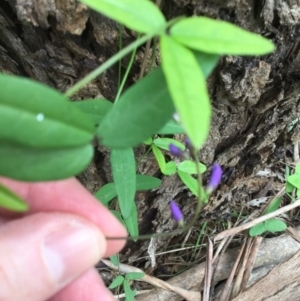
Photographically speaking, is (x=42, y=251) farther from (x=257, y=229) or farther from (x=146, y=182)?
(x=257, y=229)

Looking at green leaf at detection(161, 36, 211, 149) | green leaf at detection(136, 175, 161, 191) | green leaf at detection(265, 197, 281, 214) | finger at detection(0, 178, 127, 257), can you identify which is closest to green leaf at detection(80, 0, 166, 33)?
green leaf at detection(161, 36, 211, 149)

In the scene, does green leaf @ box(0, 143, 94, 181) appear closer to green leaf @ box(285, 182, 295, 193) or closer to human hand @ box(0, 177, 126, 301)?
human hand @ box(0, 177, 126, 301)

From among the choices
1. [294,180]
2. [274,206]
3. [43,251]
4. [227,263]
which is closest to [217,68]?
[43,251]

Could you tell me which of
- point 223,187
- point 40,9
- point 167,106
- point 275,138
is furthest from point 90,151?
point 223,187

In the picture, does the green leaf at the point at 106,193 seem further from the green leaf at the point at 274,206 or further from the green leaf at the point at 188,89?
the green leaf at the point at 274,206

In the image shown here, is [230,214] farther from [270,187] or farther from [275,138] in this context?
[275,138]

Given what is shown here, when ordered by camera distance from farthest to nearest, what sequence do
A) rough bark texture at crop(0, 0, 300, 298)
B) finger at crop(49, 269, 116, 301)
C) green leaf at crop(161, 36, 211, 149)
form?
finger at crop(49, 269, 116, 301), rough bark texture at crop(0, 0, 300, 298), green leaf at crop(161, 36, 211, 149)
